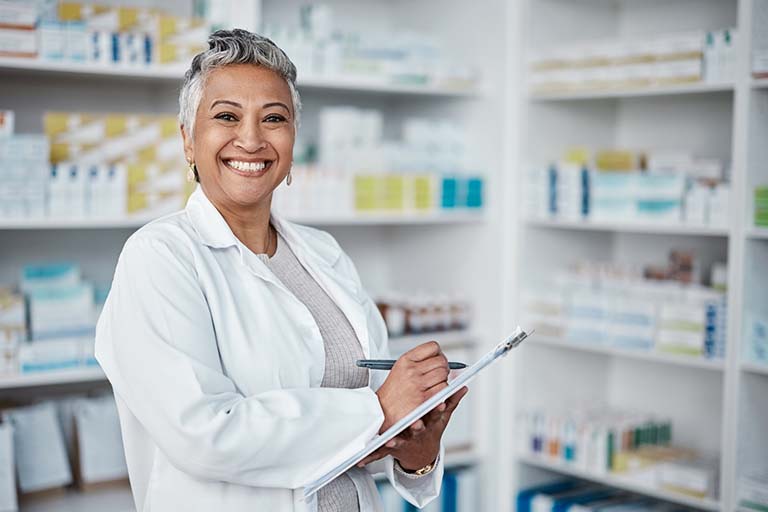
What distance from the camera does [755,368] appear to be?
→ 2805 millimetres

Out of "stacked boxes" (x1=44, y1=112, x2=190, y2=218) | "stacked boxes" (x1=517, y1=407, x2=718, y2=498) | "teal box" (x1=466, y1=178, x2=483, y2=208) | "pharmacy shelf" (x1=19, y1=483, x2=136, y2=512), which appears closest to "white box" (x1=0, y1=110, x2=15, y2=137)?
"stacked boxes" (x1=44, y1=112, x2=190, y2=218)

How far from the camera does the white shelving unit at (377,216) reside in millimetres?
2982

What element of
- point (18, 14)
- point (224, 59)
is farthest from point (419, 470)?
point (18, 14)

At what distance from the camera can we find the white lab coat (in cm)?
139

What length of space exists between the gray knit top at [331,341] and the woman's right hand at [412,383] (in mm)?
177

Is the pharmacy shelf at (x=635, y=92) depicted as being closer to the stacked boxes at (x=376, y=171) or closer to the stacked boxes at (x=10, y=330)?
the stacked boxes at (x=376, y=171)

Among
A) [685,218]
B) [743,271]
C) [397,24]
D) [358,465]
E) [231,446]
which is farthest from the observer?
[397,24]

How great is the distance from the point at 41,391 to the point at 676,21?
107 inches

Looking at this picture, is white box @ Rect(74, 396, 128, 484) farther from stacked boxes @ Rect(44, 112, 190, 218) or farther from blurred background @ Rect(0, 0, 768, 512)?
stacked boxes @ Rect(44, 112, 190, 218)

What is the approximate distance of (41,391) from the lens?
3227mm

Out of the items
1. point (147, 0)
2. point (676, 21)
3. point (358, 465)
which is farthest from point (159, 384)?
point (676, 21)

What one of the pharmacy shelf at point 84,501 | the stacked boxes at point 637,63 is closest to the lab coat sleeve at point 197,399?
the pharmacy shelf at point 84,501

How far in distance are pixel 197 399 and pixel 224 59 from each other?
1.93 feet

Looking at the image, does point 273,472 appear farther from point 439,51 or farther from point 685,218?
point 439,51
